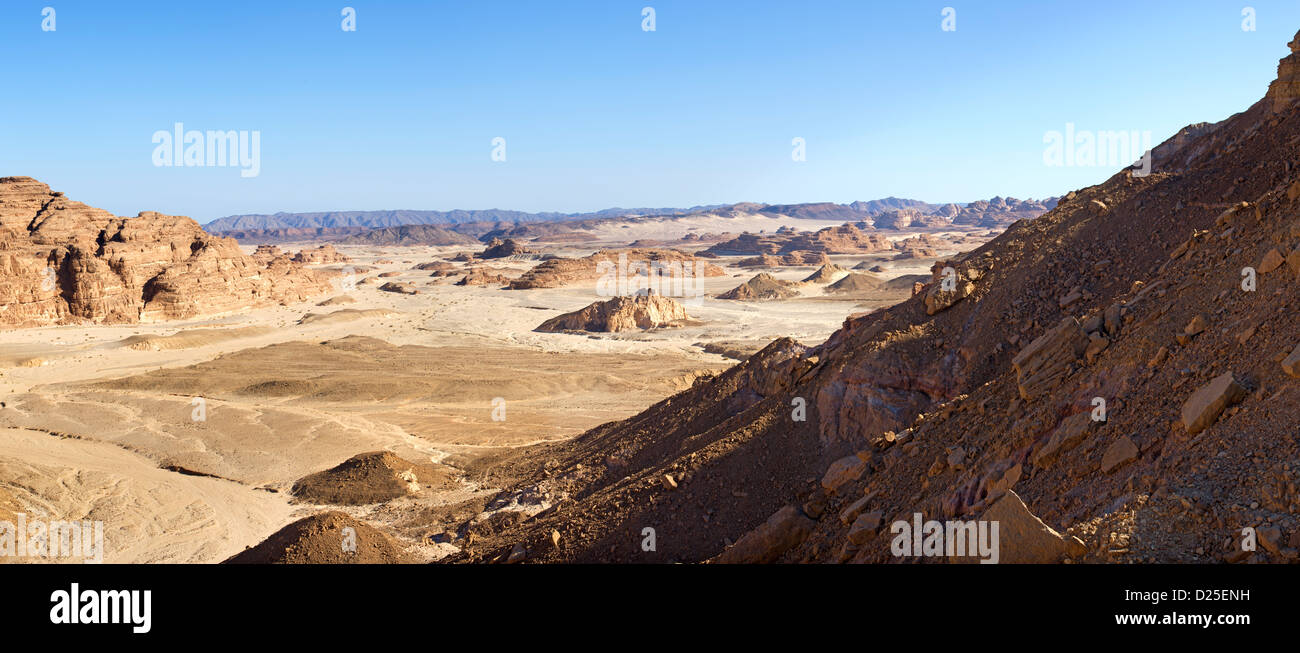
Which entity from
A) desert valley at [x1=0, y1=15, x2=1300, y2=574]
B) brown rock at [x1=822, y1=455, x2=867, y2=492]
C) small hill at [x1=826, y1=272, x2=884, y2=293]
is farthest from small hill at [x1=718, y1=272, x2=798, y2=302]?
brown rock at [x1=822, y1=455, x2=867, y2=492]

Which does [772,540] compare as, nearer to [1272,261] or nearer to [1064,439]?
[1064,439]

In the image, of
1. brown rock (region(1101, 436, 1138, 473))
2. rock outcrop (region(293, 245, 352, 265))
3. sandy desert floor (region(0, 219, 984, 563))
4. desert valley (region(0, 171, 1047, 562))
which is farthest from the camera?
rock outcrop (region(293, 245, 352, 265))

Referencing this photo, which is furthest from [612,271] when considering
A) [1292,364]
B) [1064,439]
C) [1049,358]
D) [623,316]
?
[1292,364]

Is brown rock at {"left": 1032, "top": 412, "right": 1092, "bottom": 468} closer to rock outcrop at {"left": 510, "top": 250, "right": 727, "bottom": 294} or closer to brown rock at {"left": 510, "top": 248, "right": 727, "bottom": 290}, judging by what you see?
rock outcrop at {"left": 510, "top": 250, "right": 727, "bottom": 294}

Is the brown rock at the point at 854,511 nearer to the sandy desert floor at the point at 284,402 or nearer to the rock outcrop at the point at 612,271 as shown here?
the sandy desert floor at the point at 284,402

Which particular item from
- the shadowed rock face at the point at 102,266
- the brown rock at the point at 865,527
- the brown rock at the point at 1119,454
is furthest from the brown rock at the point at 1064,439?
the shadowed rock face at the point at 102,266

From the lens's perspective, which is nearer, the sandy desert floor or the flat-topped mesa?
the flat-topped mesa
